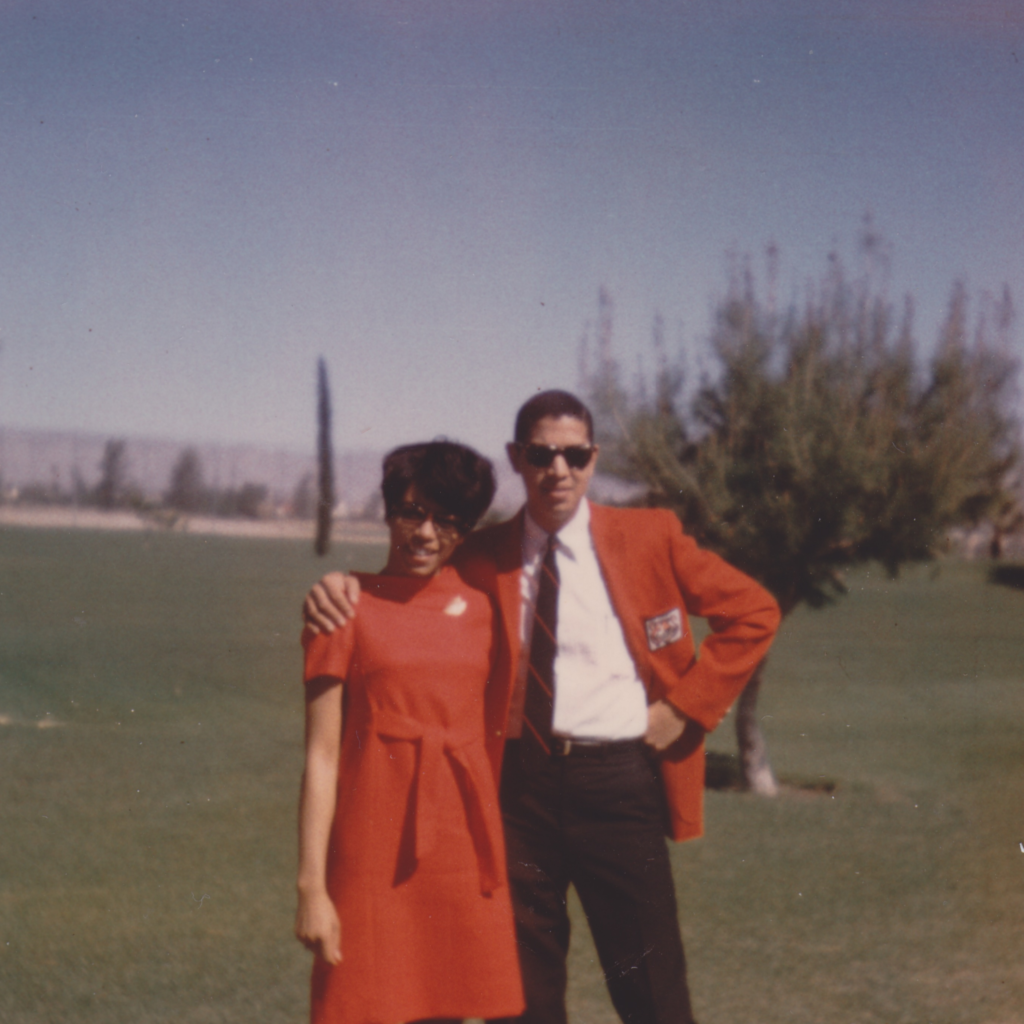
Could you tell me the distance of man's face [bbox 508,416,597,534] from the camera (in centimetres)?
261

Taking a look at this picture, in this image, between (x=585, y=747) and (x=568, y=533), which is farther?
(x=568, y=533)

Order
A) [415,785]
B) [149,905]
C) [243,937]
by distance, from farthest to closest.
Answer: [149,905], [243,937], [415,785]

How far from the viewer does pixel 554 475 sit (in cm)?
264

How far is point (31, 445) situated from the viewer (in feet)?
163

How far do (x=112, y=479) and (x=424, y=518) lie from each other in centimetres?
4500

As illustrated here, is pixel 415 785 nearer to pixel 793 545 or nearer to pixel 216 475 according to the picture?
pixel 793 545

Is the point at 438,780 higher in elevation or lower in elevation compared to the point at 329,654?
lower

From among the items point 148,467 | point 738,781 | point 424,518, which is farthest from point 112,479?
point 424,518

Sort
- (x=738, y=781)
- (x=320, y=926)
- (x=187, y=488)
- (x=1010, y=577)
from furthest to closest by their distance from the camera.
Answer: (x=187, y=488)
(x=1010, y=577)
(x=738, y=781)
(x=320, y=926)

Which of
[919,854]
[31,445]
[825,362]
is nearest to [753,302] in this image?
[825,362]

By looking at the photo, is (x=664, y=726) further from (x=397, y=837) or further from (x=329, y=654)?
(x=329, y=654)

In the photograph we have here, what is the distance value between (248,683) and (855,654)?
8303 millimetres

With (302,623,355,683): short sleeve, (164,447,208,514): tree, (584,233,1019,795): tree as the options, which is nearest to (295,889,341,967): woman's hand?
(302,623,355,683): short sleeve

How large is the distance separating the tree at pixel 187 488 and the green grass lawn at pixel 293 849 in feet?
90.7
